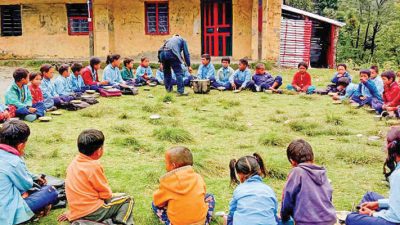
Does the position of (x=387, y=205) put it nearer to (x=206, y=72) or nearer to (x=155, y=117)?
(x=155, y=117)

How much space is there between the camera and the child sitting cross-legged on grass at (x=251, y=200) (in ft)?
11.8

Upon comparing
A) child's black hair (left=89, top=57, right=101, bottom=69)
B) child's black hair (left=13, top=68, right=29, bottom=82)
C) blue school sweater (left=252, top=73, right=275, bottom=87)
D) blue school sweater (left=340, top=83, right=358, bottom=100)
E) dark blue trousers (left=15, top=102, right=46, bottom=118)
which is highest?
child's black hair (left=89, top=57, right=101, bottom=69)

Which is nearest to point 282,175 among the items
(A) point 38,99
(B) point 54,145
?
(B) point 54,145

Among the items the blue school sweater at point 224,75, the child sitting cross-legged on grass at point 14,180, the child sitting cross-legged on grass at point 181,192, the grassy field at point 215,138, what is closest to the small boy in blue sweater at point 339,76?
the grassy field at point 215,138

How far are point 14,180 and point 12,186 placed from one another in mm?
72

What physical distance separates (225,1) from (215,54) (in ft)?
6.94

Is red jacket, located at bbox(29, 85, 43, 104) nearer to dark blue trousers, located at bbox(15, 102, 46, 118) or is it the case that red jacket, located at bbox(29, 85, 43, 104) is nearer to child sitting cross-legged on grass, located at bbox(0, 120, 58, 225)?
dark blue trousers, located at bbox(15, 102, 46, 118)

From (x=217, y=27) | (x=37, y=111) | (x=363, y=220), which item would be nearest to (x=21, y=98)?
(x=37, y=111)

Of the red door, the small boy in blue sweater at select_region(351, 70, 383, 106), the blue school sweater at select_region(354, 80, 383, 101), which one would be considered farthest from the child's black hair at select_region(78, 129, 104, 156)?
the red door

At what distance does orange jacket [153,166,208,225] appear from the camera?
12.8 ft

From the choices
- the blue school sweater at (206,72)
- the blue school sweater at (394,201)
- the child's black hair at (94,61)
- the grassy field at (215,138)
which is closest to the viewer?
the blue school sweater at (394,201)

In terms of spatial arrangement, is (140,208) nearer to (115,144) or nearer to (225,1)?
(115,144)

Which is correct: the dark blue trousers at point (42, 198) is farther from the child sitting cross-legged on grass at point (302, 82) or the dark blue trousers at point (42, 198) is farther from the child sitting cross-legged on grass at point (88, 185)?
the child sitting cross-legged on grass at point (302, 82)

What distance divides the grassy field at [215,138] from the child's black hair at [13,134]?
87 centimetres
